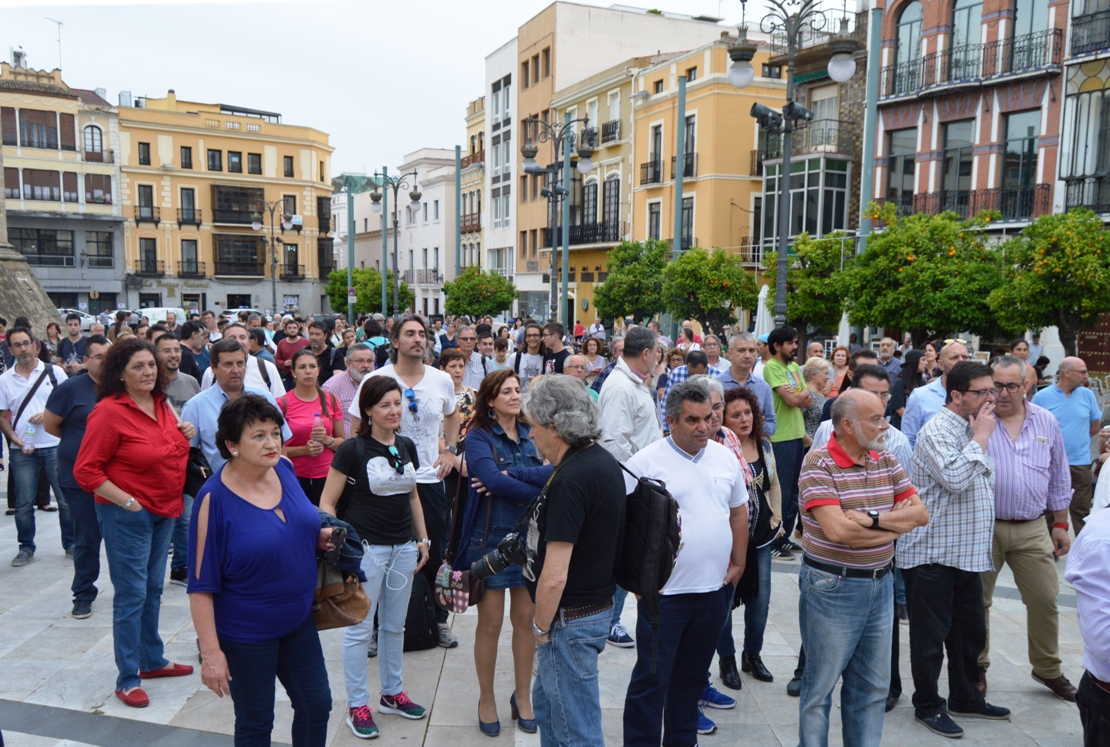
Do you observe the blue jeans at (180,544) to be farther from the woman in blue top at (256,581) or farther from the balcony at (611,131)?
the balcony at (611,131)

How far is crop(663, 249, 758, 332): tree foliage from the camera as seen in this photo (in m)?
21.8

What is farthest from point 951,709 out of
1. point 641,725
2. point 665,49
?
point 665,49

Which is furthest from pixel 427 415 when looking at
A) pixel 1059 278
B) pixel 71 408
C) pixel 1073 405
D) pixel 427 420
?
pixel 1059 278

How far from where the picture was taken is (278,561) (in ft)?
10.6

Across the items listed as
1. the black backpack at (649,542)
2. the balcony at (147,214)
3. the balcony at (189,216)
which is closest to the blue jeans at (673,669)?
the black backpack at (649,542)

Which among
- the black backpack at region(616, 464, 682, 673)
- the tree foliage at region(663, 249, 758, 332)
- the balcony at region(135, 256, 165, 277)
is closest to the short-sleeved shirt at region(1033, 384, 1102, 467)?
the black backpack at region(616, 464, 682, 673)

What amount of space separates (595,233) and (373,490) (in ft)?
113

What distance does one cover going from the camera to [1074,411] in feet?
22.7

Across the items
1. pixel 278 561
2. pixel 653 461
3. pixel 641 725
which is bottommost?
pixel 641 725

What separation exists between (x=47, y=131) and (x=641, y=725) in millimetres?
54634

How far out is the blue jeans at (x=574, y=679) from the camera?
3.17 meters

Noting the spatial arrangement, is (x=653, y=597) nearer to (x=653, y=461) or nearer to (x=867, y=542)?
(x=653, y=461)

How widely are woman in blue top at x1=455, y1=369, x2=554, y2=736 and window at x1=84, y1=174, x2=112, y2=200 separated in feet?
176

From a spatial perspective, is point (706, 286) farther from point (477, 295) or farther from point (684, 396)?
point (684, 396)
